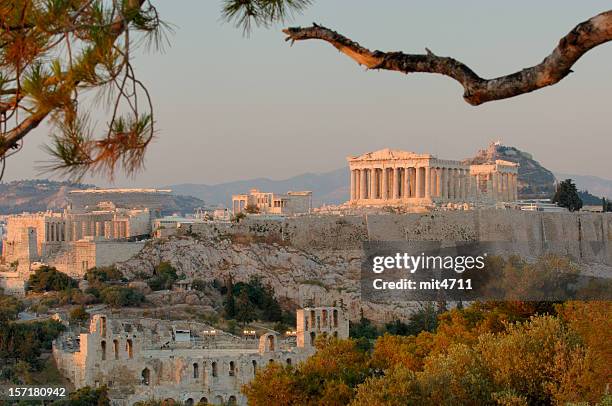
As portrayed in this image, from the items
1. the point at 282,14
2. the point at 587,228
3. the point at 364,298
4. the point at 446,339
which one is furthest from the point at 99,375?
the point at 587,228

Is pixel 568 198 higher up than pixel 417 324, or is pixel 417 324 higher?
pixel 568 198

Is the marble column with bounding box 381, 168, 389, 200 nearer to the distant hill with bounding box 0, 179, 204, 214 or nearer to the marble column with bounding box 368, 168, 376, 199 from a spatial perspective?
the marble column with bounding box 368, 168, 376, 199

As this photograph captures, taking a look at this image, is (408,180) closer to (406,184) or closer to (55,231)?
(406,184)

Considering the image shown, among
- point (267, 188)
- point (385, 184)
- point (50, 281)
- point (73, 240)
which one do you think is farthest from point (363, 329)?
point (267, 188)

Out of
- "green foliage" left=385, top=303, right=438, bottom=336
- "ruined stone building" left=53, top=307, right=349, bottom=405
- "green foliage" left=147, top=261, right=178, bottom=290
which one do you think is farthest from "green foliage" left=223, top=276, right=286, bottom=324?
"ruined stone building" left=53, top=307, right=349, bottom=405

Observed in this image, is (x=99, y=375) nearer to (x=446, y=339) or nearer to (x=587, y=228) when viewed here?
(x=446, y=339)
